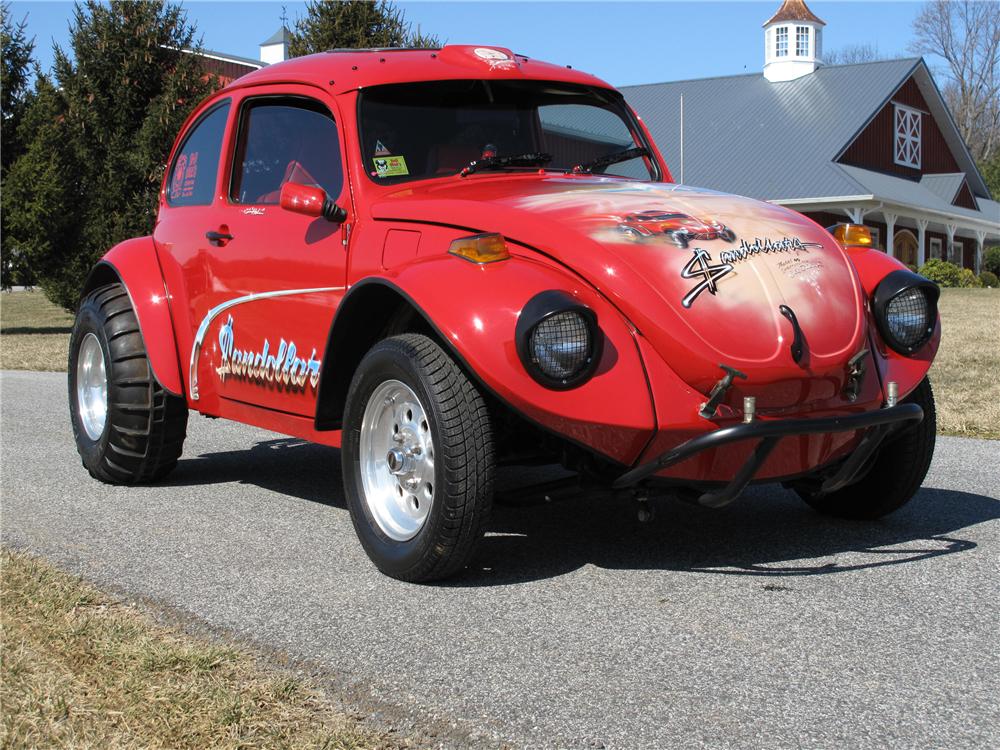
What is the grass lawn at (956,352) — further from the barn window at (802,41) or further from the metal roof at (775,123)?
the barn window at (802,41)

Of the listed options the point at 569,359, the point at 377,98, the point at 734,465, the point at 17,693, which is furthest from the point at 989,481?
the point at 17,693

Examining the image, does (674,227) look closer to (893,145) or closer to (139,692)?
(139,692)

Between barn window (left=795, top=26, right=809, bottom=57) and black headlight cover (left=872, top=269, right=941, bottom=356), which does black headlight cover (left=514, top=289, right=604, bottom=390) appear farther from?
barn window (left=795, top=26, right=809, bottom=57)

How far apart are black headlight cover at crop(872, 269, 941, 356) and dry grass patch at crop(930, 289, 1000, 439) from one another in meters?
3.53

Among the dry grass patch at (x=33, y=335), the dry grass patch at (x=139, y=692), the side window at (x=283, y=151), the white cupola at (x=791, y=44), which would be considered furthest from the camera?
the white cupola at (x=791, y=44)

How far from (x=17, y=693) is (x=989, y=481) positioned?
183 inches

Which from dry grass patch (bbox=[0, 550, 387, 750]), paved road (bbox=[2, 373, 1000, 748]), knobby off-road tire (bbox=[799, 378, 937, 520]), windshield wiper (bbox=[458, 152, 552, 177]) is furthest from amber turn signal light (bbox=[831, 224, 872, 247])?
dry grass patch (bbox=[0, 550, 387, 750])

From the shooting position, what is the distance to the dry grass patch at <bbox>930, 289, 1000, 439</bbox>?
7926mm

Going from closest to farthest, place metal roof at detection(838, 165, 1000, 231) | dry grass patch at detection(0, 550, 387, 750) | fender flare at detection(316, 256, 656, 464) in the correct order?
1. dry grass patch at detection(0, 550, 387, 750)
2. fender flare at detection(316, 256, 656, 464)
3. metal roof at detection(838, 165, 1000, 231)

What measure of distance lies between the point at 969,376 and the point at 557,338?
27.5 feet

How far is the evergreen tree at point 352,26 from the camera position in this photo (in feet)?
60.2

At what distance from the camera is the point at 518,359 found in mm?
3676

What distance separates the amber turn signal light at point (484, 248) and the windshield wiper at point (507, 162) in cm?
105

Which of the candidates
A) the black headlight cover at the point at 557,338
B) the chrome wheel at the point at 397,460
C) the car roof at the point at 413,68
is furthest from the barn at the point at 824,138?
the black headlight cover at the point at 557,338
